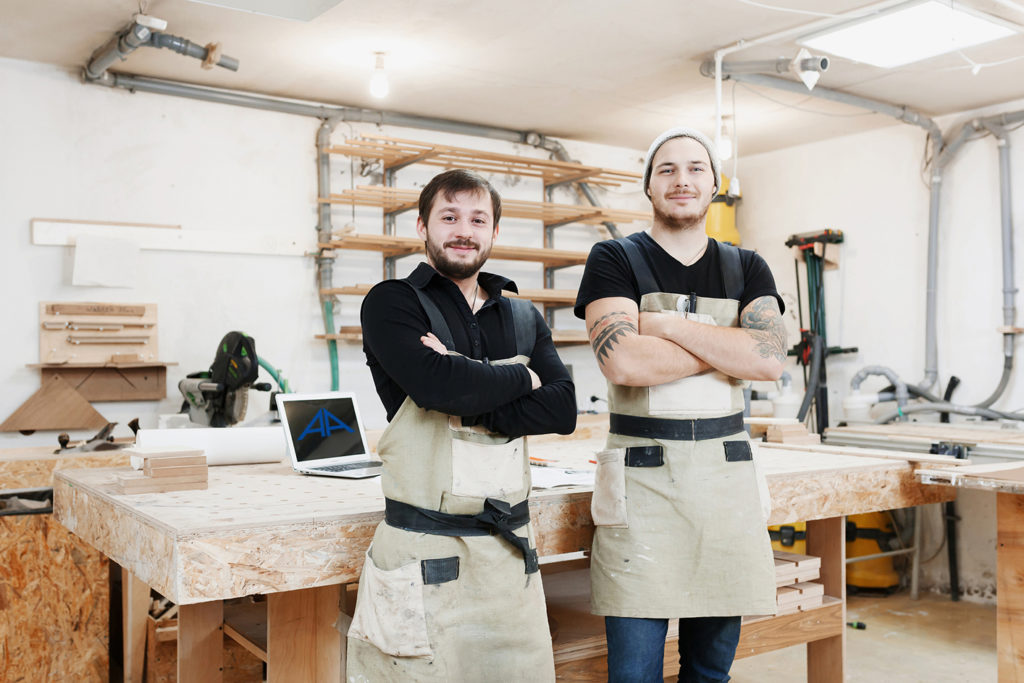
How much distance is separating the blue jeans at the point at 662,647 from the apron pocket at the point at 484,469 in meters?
0.42

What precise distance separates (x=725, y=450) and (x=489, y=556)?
23.3 inches

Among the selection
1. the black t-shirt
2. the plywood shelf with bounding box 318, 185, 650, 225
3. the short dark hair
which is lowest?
the black t-shirt

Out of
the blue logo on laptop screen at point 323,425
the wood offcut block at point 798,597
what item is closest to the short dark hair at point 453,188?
the blue logo on laptop screen at point 323,425

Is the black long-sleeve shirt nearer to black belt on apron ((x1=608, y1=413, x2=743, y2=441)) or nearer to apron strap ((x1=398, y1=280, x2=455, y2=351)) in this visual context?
apron strap ((x1=398, y1=280, x2=455, y2=351))

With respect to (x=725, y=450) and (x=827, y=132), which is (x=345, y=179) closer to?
(x=827, y=132)

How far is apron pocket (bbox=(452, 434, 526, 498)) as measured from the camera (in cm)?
166

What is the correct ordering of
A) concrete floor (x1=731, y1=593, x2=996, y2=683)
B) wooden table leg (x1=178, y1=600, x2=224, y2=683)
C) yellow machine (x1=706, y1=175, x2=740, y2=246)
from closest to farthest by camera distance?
wooden table leg (x1=178, y1=600, x2=224, y2=683) → concrete floor (x1=731, y1=593, x2=996, y2=683) → yellow machine (x1=706, y1=175, x2=740, y2=246)

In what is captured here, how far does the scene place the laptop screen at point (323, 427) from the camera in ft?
8.20

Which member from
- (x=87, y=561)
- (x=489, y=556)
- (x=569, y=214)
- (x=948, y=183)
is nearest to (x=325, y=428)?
(x=489, y=556)

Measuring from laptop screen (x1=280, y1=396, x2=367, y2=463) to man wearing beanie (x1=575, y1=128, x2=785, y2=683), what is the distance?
914 millimetres

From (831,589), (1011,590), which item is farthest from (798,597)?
(1011,590)

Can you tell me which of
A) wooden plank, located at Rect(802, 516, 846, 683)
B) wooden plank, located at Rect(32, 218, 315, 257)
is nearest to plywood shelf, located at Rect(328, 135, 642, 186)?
wooden plank, located at Rect(32, 218, 315, 257)

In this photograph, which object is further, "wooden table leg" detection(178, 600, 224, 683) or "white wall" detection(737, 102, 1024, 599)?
"white wall" detection(737, 102, 1024, 599)

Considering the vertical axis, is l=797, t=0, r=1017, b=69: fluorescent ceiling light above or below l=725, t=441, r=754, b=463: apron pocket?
above
